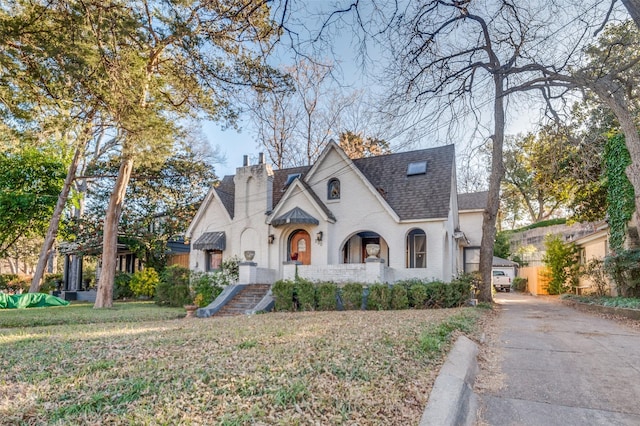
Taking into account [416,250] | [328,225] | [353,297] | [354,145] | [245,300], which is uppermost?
[354,145]

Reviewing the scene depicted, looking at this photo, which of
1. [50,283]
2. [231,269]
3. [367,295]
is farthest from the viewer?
[50,283]

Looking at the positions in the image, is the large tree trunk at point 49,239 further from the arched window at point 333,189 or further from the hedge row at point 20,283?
→ the arched window at point 333,189

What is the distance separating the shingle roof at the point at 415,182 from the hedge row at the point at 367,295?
11.5ft

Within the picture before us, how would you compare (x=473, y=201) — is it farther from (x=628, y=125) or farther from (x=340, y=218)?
(x=628, y=125)

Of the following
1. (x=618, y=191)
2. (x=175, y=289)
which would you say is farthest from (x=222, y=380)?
(x=618, y=191)

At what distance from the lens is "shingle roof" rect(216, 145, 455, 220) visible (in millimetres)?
16406

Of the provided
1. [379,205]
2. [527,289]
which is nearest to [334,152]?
[379,205]

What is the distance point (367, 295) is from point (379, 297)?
436 mm

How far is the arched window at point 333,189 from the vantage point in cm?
1812

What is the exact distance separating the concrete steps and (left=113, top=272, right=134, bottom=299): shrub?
416 inches

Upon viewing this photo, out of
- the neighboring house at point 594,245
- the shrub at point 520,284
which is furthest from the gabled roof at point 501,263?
the neighboring house at point 594,245

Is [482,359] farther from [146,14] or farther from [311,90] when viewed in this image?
[311,90]

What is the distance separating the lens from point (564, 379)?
202 inches

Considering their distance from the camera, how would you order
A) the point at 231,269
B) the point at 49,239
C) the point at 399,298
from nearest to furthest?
the point at 399,298 < the point at 231,269 < the point at 49,239
